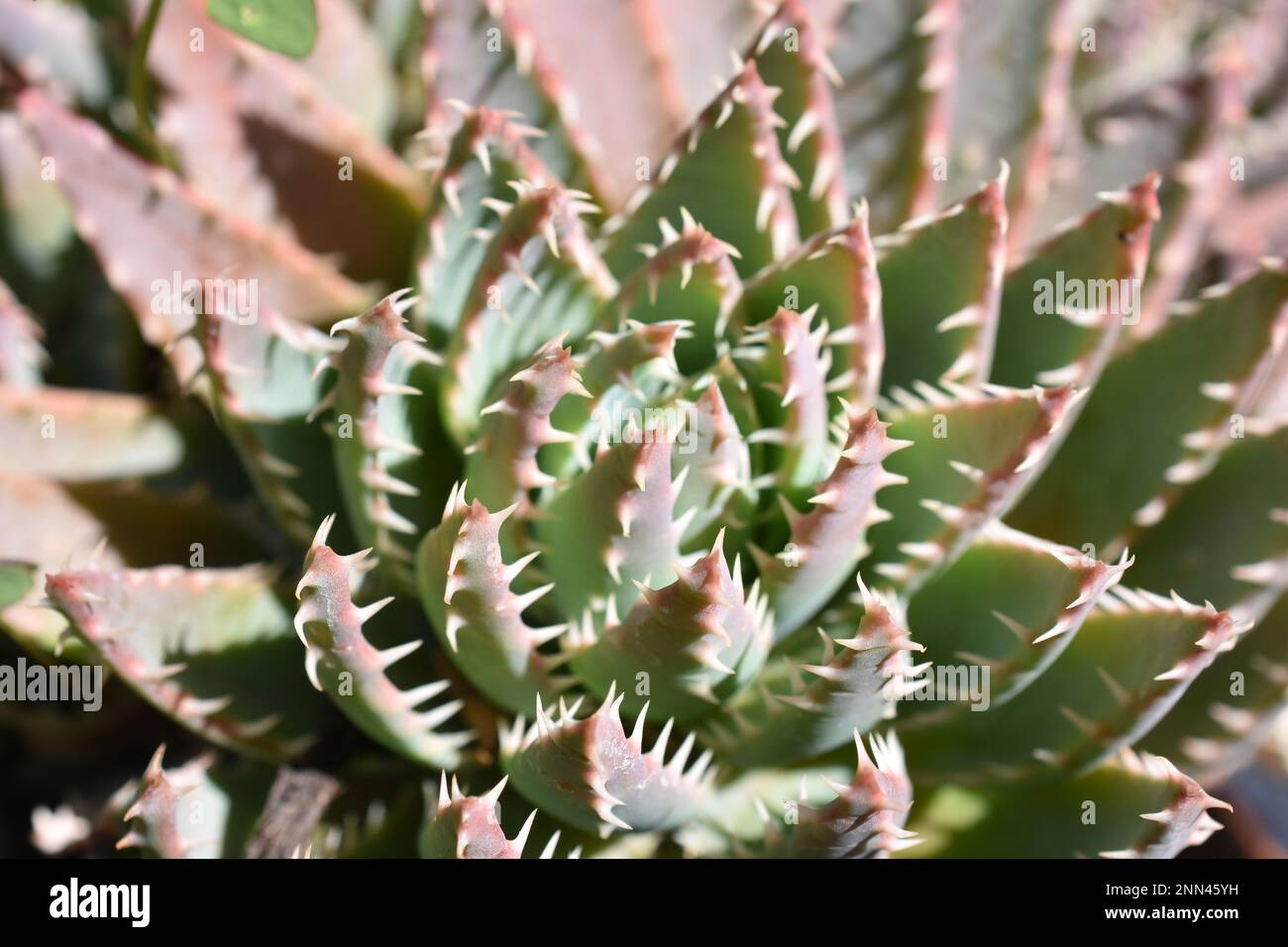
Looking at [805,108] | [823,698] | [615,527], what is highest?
[805,108]

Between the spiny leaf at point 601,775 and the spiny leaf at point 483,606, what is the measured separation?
31 mm

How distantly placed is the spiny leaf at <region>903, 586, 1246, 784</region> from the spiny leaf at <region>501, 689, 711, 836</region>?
196 mm

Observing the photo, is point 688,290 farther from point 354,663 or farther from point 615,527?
point 354,663

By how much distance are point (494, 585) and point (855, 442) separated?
8.7 inches

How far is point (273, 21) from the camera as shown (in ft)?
2.90

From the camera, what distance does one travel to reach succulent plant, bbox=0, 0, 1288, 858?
0.71 meters

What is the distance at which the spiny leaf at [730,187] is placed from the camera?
783mm

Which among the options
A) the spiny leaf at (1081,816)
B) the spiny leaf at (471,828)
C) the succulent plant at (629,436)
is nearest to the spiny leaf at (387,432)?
the succulent plant at (629,436)

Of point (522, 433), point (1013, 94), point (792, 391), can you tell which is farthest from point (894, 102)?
point (522, 433)

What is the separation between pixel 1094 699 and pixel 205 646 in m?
0.60

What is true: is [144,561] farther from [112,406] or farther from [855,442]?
[855,442]

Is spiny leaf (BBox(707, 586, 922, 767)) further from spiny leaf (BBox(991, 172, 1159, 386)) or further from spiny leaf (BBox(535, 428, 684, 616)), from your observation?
spiny leaf (BBox(991, 172, 1159, 386))

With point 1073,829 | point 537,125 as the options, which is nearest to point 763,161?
point 537,125

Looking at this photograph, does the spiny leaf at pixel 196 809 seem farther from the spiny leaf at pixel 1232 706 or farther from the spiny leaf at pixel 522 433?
the spiny leaf at pixel 1232 706
